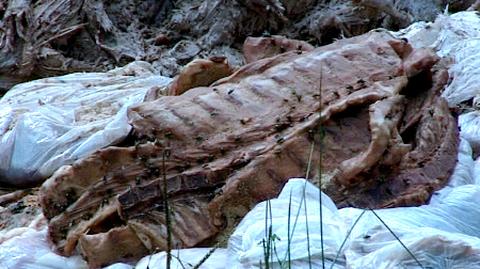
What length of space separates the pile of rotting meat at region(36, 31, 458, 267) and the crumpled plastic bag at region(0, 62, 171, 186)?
45cm

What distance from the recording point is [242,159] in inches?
125

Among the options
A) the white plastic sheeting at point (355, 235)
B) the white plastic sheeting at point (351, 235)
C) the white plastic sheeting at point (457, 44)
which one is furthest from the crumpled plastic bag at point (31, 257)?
the white plastic sheeting at point (457, 44)

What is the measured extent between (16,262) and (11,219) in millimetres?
624

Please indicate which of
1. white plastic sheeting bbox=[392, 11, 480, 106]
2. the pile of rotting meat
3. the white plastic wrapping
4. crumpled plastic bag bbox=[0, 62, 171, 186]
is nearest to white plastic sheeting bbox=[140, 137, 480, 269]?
the white plastic wrapping

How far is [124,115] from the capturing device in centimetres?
382

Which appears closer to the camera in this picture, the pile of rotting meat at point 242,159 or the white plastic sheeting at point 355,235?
the white plastic sheeting at point 355,235

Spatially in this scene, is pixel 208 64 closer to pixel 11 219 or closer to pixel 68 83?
pixel 11 219

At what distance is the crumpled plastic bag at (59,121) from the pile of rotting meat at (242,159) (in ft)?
1.47

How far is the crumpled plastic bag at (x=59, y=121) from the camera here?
3922mm

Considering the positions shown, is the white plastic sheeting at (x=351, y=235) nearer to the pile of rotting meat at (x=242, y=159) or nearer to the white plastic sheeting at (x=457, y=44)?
the pile of rotting meat at (x=242, y=159)

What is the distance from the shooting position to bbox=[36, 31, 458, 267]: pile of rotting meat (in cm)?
312

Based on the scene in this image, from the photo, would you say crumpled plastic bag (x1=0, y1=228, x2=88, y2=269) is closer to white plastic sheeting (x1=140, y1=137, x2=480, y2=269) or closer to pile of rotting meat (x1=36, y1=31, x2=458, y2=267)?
pile of rotting meat (x1=36, y1=31, x2=458, y2=267)

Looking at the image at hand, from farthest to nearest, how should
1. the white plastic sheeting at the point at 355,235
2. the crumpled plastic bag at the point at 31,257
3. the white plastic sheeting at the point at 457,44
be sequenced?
1. the white plastic sheeting at the point at 457,44
2. the crumpled plastic bag at the point at 31,257
3. the white plastic sheeting at the point at 355,235

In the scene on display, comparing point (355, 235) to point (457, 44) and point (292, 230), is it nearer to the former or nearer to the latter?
point (292, 230)
